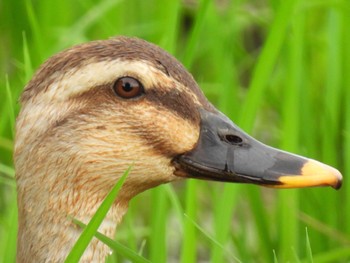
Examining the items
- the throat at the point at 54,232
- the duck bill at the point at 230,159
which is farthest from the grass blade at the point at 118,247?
the duck bill at the point at 230,159

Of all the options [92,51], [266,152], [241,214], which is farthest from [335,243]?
[92,51]

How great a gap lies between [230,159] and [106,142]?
316 millimetres

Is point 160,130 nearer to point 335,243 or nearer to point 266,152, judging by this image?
point 266,152

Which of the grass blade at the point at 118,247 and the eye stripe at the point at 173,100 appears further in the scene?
the eye stripe at the point at 173,100

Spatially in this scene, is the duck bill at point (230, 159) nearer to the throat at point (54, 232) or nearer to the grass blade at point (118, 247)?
the throat at point (54, 232)

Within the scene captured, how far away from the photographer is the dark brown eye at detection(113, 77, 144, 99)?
3.38 m

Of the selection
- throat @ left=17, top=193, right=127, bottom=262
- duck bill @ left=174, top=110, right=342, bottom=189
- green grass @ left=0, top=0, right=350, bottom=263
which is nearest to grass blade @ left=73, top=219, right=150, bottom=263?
green grass @ left=0, top=0, right=350, bottom=263

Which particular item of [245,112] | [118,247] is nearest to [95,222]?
[118,247]

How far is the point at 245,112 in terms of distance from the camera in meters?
3.99

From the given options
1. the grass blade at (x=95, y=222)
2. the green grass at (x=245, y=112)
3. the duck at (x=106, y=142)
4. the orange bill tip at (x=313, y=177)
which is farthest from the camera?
the green grass at (x=245, y=112)

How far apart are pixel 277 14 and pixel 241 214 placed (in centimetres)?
109

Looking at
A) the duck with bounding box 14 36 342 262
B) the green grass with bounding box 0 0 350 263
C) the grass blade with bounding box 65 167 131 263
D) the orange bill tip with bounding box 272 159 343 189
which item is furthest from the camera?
the green grass with bounding box 0 0 350 263

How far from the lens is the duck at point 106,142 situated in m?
3.36

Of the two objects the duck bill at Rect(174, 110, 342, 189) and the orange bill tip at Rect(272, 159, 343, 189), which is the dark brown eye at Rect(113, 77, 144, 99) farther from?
the orange bill tip at Rect(272, 159, 343, 189)
